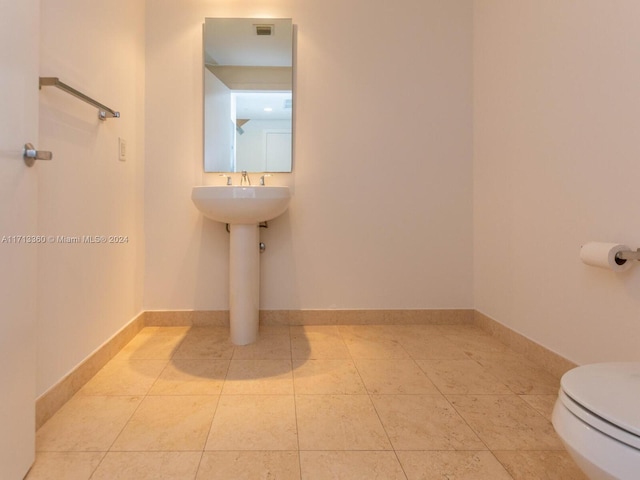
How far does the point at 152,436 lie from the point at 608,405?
1215 mm

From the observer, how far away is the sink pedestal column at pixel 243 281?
2.00 metres

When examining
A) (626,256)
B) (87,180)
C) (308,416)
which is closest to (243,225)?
(87,180)

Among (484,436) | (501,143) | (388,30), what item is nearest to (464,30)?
(388,30)

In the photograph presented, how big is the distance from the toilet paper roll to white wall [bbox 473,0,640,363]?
6 centimetres

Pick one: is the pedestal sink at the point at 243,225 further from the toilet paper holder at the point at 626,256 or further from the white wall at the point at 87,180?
the toilet paper holder at the point at 626,256

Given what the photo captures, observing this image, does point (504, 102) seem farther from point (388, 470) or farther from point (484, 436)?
point (388, 470)

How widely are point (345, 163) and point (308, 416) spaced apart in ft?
4.97

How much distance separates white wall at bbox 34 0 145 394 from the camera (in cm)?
135

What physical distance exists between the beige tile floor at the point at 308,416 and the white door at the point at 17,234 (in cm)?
17

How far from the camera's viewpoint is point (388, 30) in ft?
7.72

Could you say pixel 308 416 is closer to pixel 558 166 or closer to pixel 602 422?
pixel 602 422

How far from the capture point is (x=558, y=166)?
164cm

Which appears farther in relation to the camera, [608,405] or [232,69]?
[232,69]

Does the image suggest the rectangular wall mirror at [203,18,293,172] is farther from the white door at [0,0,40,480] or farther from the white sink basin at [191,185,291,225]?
the white door at [0,0,40,480]
